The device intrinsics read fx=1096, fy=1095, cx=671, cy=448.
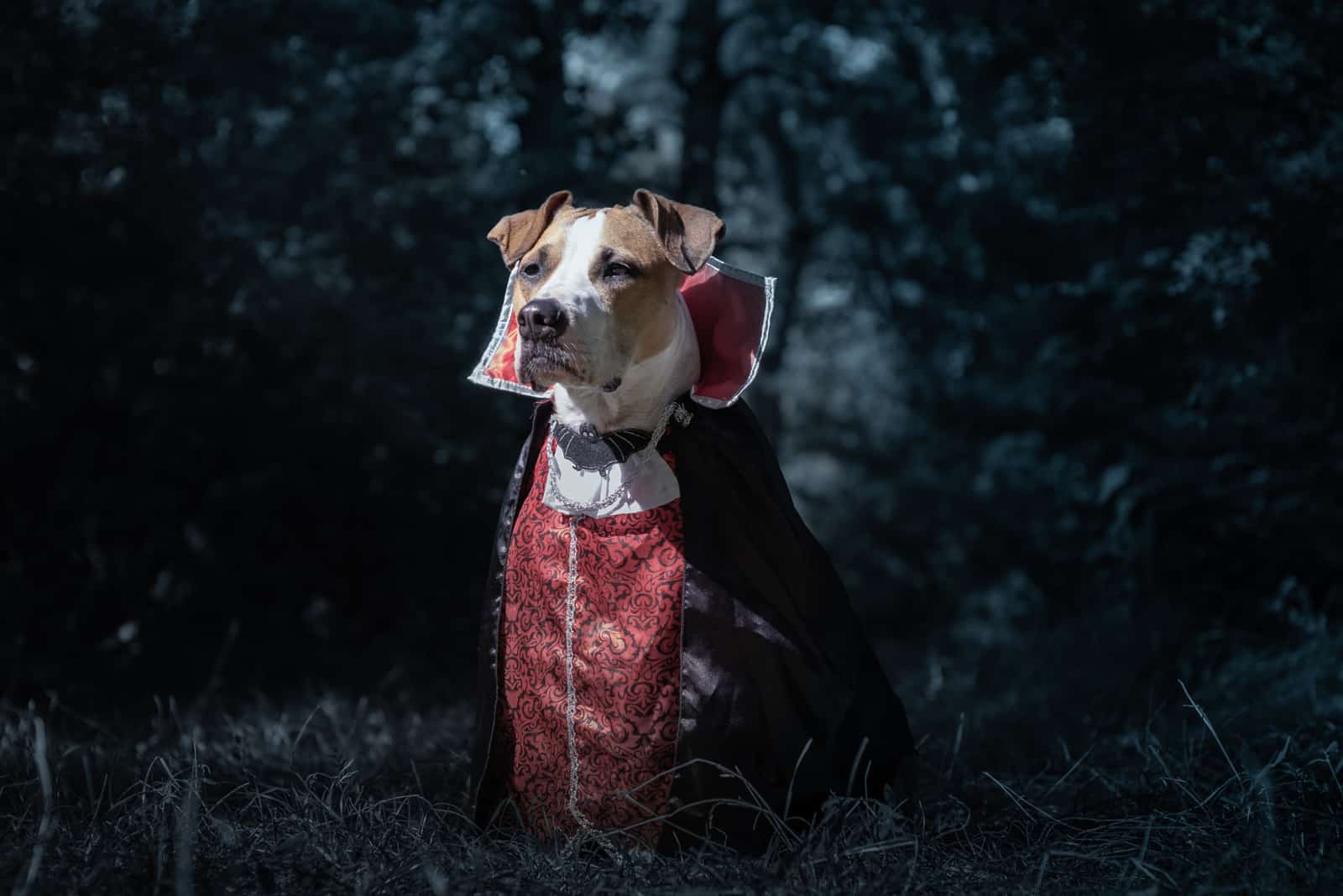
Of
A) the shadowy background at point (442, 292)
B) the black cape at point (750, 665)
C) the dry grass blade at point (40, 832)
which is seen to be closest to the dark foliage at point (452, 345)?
the shadowy background at point (442, 292)

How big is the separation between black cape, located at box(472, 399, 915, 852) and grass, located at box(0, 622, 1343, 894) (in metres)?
0.09

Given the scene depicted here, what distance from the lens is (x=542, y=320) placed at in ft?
7.04

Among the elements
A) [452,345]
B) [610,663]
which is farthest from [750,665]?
[452,345]

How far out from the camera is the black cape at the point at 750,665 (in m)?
2.30

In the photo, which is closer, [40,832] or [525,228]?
[40,832]

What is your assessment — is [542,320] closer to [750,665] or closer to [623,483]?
[623,483]

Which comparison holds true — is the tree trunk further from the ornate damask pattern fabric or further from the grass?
the ornate damask pattern fabric

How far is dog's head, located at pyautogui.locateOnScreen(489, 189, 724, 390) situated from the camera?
2.17m

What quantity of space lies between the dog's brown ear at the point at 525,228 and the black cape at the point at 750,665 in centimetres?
51

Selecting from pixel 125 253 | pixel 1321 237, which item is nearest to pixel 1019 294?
pixel 1321 237

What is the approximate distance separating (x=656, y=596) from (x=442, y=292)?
7.05ft

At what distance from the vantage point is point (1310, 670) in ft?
10.9

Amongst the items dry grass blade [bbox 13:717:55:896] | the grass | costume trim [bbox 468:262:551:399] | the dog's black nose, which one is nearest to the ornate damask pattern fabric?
the grass

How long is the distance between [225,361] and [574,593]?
2.24 meters
